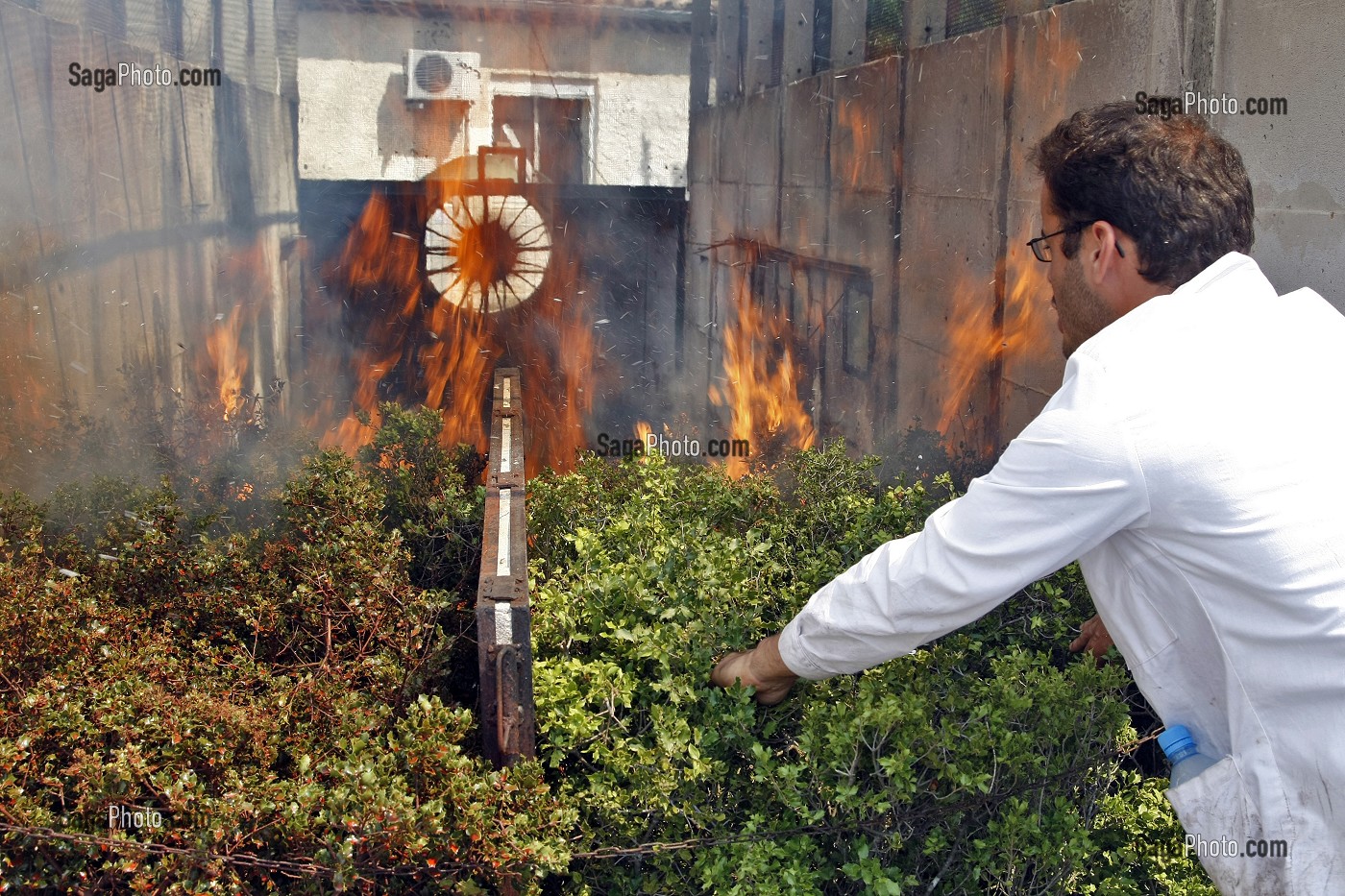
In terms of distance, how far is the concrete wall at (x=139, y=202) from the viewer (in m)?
5.40

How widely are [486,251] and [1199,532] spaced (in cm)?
761

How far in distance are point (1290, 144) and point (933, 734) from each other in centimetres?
231

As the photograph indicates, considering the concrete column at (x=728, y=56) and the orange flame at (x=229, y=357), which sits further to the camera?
the concrete column at (x=728, y=56)

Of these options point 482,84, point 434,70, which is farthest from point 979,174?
point 434,70

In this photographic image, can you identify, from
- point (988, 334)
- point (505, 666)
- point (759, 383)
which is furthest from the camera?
point (759, 383)

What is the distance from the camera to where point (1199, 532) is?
1.88 metres

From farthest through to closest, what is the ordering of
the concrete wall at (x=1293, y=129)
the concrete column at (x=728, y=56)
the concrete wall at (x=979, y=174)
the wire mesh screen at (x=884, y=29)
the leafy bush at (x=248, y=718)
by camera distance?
the concrete column at (x=728, y=56) < the wire mesh screen at (x=884, y=29) < the concrete wall at (x=979, y=174) < the concrete wall at (x=1293, y=129) < the leafy bush at (x=248, y=718)

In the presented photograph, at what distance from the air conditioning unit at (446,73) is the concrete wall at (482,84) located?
6cm

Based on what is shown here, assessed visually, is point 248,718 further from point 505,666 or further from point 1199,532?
→ point 1199,532

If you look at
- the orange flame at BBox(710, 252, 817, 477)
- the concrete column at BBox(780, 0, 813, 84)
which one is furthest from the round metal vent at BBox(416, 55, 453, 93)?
the orange flame at BBox(710, 252, 817, 477)

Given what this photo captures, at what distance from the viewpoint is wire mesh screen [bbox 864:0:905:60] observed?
6238 mm

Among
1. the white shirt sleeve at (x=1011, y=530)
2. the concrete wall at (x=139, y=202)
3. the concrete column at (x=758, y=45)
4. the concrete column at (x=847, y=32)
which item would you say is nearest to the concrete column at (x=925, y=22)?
the concrete column at (x=847, y=32)

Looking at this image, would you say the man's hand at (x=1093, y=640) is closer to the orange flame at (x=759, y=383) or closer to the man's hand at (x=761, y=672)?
the man's hand at (x=761, y=672)

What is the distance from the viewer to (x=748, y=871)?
90.2 inches
